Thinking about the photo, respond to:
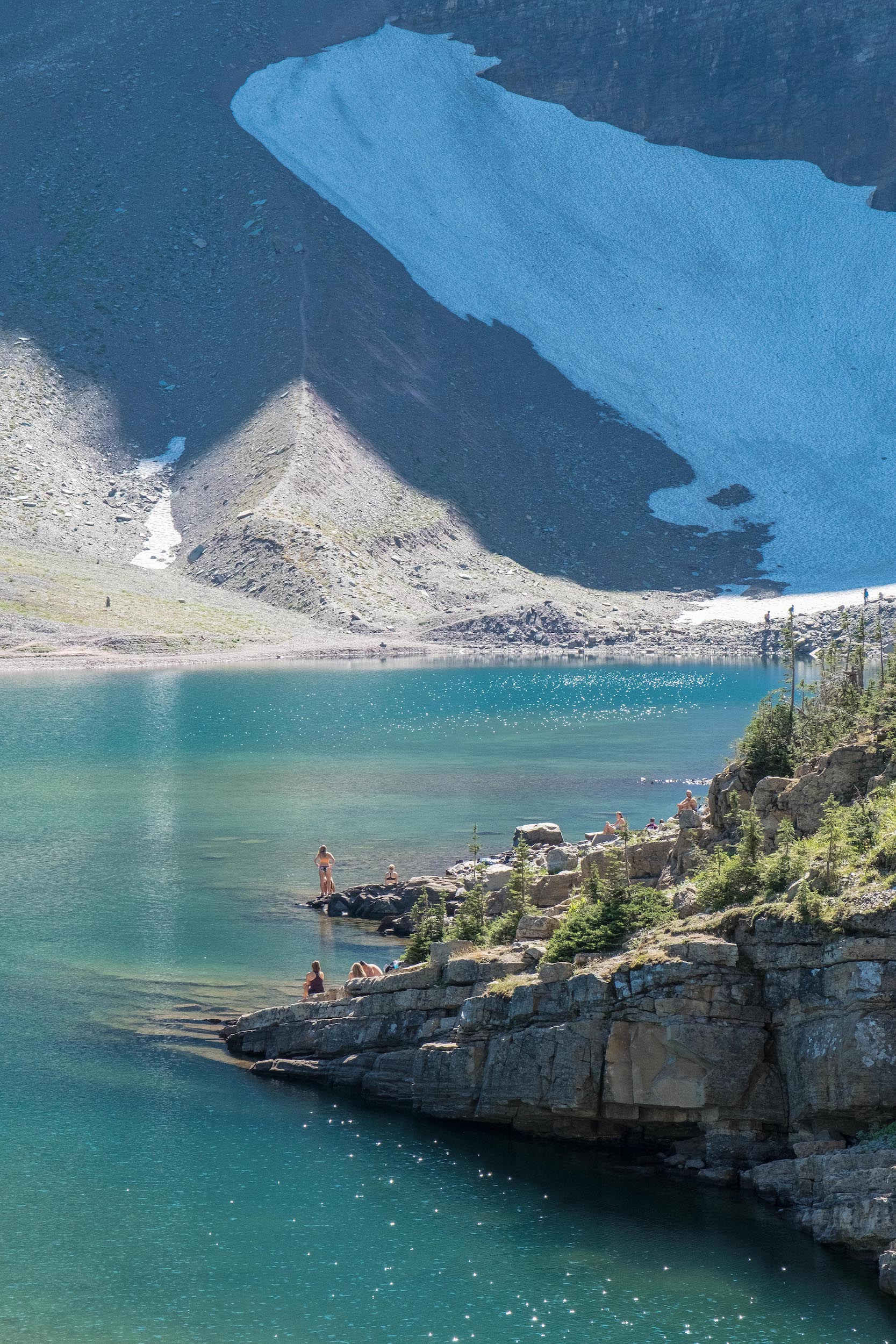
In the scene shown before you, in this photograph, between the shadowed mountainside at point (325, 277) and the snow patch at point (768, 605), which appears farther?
the shadowed mountainside at point (325, 277)

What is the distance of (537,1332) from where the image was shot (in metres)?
18.7

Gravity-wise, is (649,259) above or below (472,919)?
above

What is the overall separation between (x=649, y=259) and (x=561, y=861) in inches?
6179

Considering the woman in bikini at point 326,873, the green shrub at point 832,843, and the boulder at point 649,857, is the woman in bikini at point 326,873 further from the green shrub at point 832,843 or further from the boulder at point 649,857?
the green shrub at point 832,843

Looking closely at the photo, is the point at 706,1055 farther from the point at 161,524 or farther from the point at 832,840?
the point at 161,524

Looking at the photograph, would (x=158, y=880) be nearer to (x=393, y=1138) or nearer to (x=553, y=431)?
(x=393, y=1138)

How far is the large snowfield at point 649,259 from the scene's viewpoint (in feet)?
522

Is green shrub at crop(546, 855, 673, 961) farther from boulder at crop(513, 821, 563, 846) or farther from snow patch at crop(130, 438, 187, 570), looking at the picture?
snow patch at crop(130, 438, 187, 570)

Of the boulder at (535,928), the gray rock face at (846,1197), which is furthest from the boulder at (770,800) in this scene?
the gray rock face at (846,1197)

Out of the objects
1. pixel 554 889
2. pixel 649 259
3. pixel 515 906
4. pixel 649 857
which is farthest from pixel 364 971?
pixel 649 259

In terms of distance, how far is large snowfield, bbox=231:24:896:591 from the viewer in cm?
15912

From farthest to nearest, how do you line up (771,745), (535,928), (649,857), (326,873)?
(326,873), (649,857), (771,745), (535,928)

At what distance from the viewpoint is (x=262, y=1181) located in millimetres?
22375

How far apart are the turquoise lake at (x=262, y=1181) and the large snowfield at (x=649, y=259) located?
114 m
